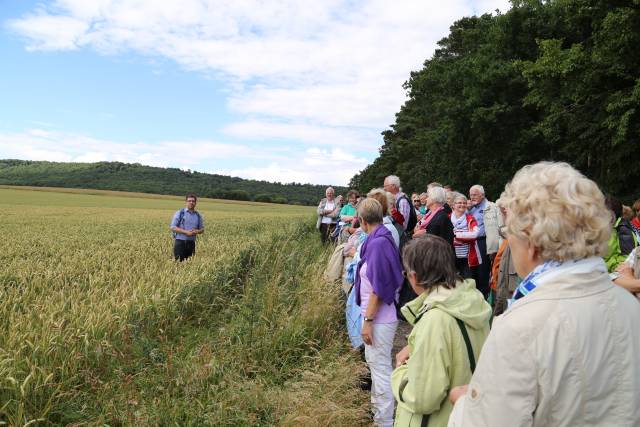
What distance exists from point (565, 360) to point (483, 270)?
6.52 meters

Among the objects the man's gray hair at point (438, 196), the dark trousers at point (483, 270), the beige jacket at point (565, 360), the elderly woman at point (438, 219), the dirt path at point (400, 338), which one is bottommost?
the dirt path at point (400, 338)

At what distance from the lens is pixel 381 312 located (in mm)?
4152

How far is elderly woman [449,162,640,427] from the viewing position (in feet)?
4.46

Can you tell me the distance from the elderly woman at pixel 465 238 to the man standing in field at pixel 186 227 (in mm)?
4801

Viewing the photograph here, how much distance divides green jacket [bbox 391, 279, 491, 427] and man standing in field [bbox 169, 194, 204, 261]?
24.6 ft

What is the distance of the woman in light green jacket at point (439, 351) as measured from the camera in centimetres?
→ 223

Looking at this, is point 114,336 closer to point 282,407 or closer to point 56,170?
point 282,407

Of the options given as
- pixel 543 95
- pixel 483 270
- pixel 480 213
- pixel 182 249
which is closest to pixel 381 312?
pixel 480 213

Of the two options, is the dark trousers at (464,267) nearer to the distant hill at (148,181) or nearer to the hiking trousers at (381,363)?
the hiking trousers at (381,363)

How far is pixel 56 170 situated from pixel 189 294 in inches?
6079

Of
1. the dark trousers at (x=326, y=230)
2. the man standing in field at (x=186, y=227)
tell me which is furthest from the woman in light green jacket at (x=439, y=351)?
the dark trousers at (x=326, y=230)

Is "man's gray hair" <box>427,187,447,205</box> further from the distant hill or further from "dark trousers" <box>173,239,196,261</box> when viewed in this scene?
the distant hill

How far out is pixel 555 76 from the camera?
1844cm

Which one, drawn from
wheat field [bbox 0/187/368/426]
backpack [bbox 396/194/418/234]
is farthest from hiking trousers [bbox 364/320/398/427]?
backpack [bbox 396/194/418/234]
